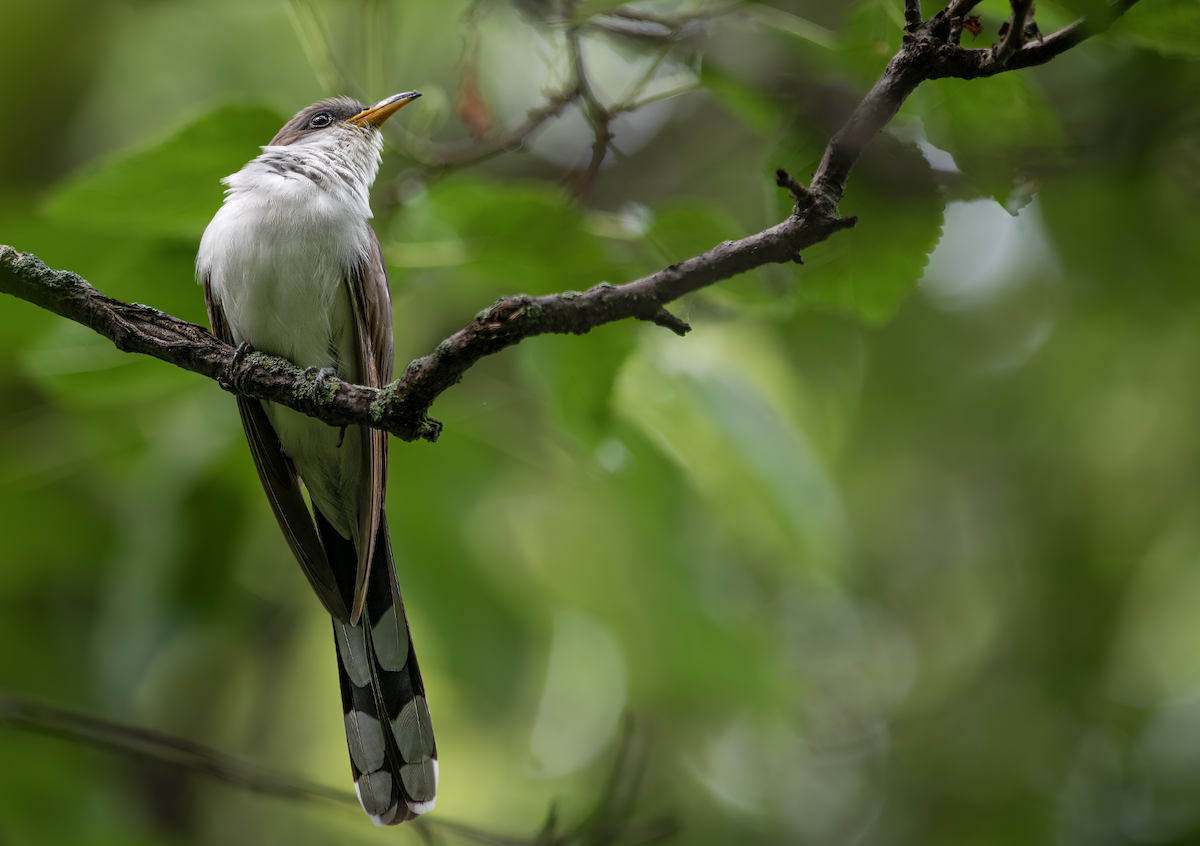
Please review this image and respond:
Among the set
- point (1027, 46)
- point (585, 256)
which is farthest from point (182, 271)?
point (1027, 46)

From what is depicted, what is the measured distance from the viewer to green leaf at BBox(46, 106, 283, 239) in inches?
106

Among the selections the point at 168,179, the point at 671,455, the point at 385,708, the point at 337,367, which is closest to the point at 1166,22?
the point at 671,455

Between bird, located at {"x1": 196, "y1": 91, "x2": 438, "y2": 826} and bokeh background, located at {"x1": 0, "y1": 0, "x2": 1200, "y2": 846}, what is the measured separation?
17 cm

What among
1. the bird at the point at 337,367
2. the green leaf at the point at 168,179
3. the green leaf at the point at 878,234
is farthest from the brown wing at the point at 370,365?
the green leaf at the point at 878,234

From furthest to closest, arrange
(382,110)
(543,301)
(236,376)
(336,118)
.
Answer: (336,118) → (382,110) → (236,376) → (543,301)

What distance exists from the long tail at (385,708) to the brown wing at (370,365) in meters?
0.20

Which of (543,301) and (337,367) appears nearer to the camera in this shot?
(543,301)

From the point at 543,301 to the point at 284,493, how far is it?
1.78 meters

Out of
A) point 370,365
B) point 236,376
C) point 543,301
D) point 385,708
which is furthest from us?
point 385,708

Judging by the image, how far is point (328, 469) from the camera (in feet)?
11.1

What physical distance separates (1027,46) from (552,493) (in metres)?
4.21

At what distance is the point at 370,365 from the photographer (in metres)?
3.12

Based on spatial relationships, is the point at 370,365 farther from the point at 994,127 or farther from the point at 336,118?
the point at 994,127

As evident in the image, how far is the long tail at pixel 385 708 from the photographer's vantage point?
311 centimetres
